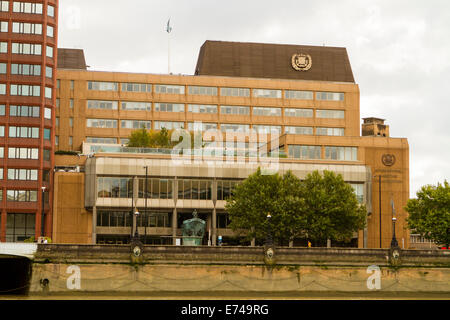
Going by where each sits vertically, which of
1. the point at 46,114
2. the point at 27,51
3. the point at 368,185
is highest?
the point at 27,51

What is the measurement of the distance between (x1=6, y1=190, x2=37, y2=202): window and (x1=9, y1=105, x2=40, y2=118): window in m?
11.2

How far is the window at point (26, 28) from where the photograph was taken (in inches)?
4719

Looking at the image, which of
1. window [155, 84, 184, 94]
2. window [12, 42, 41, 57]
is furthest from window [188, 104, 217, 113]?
window [12, 42, 41, 57]

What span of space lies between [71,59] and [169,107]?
67.9 ft

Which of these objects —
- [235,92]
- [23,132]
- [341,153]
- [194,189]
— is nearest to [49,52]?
[23,132]

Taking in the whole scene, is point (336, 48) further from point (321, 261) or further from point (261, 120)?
point (321, 261)

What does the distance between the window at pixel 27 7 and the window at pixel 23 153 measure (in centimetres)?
2051

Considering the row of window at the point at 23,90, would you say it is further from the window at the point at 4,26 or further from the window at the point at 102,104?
the window at the point at 102,104

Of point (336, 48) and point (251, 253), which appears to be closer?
point (251, 253)

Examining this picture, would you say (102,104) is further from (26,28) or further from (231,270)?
(231,270)

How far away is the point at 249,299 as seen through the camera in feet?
268

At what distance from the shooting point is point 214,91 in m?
148
